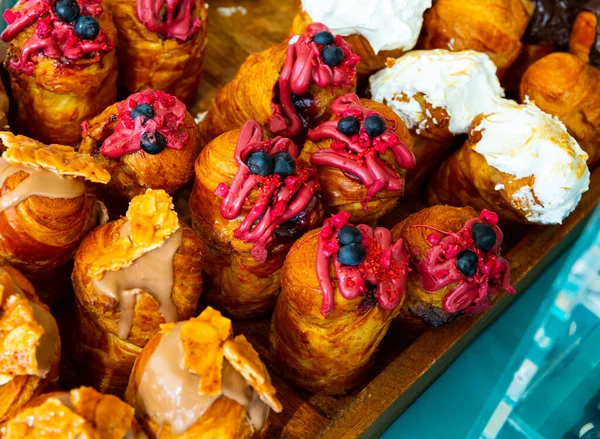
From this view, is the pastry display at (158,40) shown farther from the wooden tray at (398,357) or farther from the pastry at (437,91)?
the pastry at (437,91)

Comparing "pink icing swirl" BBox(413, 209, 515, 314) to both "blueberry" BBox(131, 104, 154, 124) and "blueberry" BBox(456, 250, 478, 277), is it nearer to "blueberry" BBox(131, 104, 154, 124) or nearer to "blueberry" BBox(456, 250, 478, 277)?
"blueberry" BBox(456, 250, 478, 277)

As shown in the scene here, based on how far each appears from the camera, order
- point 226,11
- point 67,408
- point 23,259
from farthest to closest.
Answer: point 226,11 < point 23,259 < point 67,408

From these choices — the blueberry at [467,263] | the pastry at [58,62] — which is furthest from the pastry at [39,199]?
the blueberry at [467,263]

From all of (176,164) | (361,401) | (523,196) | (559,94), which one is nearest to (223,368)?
(361,401)

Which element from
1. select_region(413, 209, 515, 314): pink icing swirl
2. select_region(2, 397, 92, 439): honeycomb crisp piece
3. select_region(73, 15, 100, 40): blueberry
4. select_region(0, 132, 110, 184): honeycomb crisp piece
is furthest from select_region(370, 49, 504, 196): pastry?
select_region(2, 397, 92, 439): honeycomb crisp piece

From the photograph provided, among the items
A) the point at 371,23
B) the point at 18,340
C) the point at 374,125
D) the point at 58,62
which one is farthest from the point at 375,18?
the point at 18,340

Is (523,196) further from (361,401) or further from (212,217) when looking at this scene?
(212,217)

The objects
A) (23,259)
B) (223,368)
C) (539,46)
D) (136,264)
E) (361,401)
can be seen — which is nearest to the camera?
(223,368)

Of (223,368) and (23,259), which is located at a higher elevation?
(223,368)
